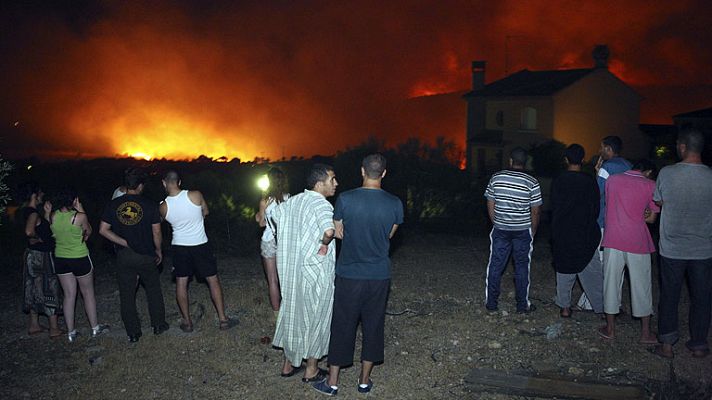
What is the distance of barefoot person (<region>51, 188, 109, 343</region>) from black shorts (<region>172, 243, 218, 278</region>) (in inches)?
39.6

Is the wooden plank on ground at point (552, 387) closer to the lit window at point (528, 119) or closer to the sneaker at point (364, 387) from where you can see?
the sneaker at point (364, 387)

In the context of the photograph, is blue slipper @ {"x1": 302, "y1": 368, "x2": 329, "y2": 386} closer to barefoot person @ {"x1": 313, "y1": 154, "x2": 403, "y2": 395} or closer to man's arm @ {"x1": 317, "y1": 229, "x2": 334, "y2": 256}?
barefoot person @ {"x1": 313, "y1": 154, "x2": 403, "y2": 395}

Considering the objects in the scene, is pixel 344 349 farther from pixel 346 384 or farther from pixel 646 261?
pixel 646 261

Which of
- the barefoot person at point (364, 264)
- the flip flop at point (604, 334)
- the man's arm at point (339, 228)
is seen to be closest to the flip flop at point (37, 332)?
the barefoot person at point (364, 264)

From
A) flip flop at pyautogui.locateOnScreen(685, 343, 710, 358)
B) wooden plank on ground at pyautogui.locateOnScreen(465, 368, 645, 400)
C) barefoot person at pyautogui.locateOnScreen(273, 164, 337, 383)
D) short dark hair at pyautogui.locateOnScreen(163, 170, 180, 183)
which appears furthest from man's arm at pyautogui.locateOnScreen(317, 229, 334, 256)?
flip flop at pyautogui.locateOnScreen(685, 343, 710, 358)

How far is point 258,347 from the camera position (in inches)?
273

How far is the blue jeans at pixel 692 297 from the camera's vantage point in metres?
6.11

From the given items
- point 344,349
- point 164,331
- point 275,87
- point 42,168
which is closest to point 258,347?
point 164,331

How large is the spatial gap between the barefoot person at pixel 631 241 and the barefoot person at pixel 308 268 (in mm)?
3118

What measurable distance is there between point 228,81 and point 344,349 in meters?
37.4

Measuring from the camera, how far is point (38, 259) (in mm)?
7105

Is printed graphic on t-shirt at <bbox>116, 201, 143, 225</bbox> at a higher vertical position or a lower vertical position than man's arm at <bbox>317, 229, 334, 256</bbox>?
higher

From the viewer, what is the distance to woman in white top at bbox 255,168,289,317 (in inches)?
265

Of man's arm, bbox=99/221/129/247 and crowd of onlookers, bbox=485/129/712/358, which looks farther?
man's arm, bbox=99/221/129/247
